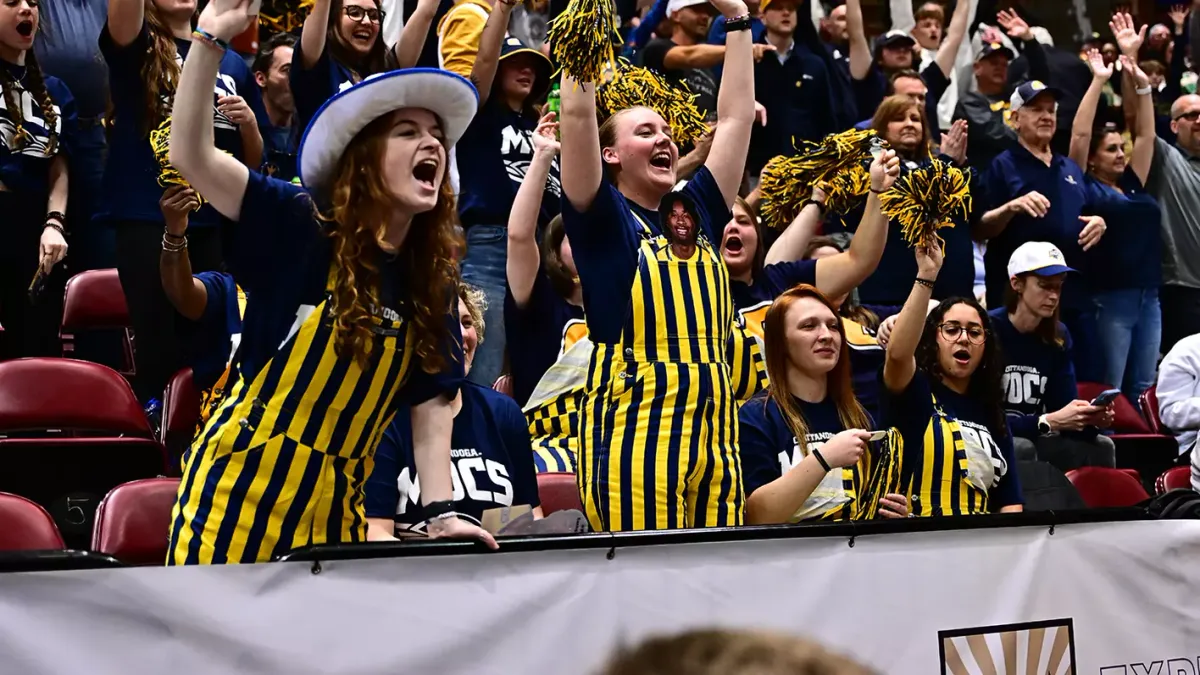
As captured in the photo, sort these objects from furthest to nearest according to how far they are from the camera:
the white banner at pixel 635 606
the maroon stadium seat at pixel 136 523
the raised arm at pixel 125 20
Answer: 1. the raised arm at pixel 125 20
2. the maroon stadium seat at pixel 136 523
3. the white banner at pixel 635 606

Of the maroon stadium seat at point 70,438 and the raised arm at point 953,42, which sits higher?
the raised arm at point 953,42

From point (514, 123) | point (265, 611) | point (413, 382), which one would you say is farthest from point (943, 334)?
point (265, 611)

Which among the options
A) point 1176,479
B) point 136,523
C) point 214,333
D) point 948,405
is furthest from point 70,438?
point 1176,479

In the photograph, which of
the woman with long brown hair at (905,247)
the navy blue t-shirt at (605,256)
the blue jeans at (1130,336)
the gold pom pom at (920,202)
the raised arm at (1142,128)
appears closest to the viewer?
the navy blue t-shirt at (605,256)

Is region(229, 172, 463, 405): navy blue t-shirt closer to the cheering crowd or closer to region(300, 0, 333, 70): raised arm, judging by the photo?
the cheering crowd

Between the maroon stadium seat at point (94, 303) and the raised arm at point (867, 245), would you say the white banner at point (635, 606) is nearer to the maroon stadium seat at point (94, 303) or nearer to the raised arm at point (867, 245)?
the raised arm at point (867, 245)

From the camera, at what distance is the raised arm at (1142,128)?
8805mm

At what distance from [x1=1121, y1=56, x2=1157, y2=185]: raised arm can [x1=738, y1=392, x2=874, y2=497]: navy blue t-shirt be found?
5.18 m

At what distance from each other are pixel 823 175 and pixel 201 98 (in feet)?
10.0

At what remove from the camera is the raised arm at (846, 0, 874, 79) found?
8898 mm

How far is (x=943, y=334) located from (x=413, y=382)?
9.26 ft

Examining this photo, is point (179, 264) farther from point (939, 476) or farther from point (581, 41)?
point (939, 476)

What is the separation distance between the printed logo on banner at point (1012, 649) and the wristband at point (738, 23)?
193 centimetres

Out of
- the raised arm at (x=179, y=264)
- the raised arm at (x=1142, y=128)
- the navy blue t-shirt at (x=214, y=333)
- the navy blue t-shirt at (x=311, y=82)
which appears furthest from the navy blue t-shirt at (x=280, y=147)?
the raised arm at (x=1142, y=128)
